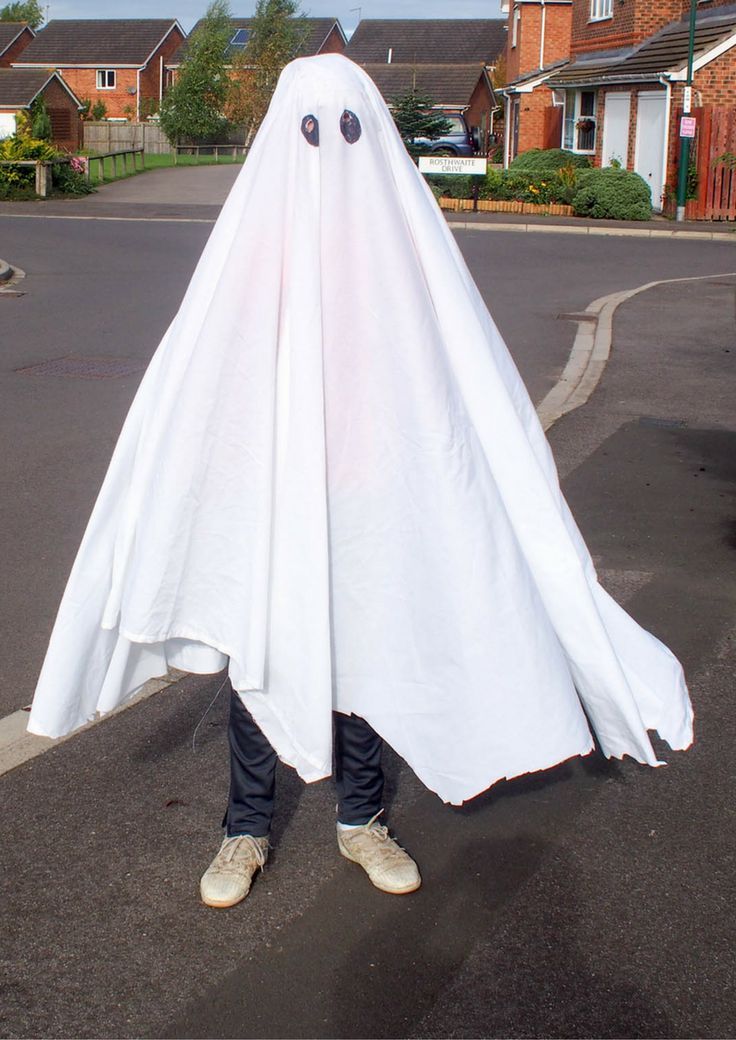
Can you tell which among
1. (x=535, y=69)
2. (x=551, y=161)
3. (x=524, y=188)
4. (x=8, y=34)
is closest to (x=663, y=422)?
(x=524, y=188)

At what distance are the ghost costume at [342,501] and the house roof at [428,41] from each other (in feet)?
241

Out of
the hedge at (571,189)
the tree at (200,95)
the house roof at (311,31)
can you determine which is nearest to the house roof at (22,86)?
the tree at (200,95)

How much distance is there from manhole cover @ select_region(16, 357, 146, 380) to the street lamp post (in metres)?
18.3

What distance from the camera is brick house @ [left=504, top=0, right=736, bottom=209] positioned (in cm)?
2745

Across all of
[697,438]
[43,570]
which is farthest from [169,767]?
[697,438]

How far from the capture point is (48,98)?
56562 mm

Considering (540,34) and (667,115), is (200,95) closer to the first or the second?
(540,34)

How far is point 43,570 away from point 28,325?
7.80 metres

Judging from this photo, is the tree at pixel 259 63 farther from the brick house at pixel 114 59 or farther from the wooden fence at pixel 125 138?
the brick house at pixel 114 59

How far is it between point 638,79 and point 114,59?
54.6m

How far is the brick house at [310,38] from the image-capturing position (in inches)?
2975

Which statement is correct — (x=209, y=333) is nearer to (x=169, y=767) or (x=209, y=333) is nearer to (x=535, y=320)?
(x=169, y=767)

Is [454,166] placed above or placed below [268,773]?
above

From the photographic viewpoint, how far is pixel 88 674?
9.89 ft
